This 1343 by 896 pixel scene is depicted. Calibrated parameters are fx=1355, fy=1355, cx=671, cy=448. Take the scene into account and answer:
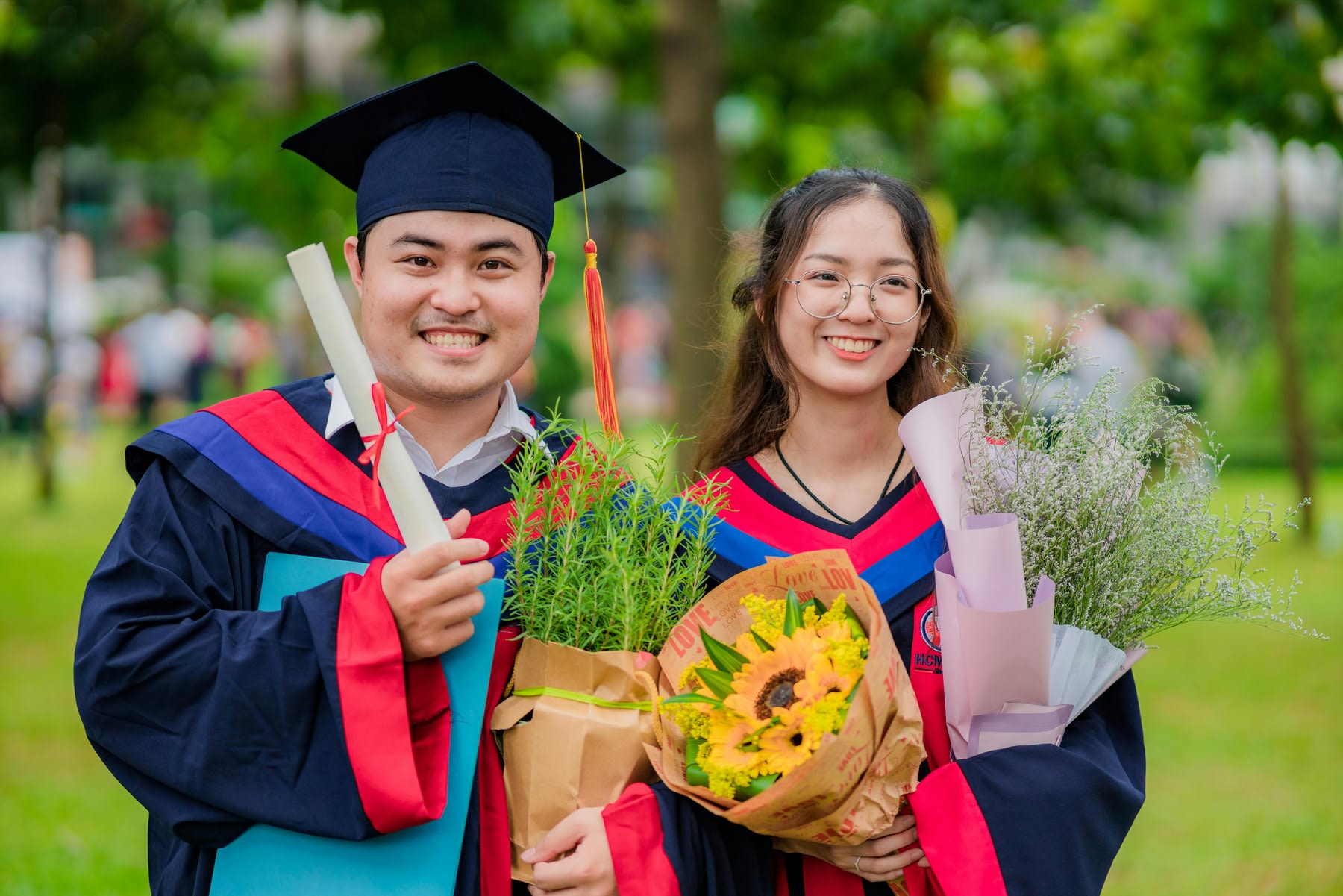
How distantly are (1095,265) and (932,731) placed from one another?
2413cm

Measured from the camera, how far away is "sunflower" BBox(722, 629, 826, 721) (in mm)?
2053

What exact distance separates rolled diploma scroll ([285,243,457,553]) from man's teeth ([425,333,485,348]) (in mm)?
242

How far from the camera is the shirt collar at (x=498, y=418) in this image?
2.43m

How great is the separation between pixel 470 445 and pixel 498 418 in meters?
0.09

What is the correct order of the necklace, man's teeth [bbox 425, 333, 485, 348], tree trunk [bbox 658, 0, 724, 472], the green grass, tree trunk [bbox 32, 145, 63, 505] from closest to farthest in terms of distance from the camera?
man's teeth [bbox 425, 333, 485, 348] → the necklace → the green grass → tree trunk [bbox 658, 0, 724, 472] → tree trunk [bbox 32, 145, 63, 505]

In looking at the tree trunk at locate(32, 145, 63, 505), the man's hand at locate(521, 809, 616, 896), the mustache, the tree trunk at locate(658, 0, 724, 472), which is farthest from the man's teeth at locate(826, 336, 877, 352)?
the tree trunk at locate(32, 145, 63, 505)

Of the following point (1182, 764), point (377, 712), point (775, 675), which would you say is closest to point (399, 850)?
point (377, 712)

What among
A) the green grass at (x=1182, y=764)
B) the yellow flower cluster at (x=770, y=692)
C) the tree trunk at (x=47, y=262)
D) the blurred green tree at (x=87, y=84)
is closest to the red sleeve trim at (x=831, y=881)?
the yellow flower cluster at (x=770, y=692)

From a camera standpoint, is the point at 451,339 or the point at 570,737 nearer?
the point at 570,737

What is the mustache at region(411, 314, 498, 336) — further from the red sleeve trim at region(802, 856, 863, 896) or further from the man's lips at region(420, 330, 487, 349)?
the red sleeve trim at region(802, 856, 863, 896)

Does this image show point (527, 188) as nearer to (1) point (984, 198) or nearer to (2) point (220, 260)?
(1) point (984, 198)

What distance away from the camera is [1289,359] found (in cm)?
1070

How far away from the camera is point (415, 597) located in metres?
2.11

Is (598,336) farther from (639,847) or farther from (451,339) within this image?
(639,847)
